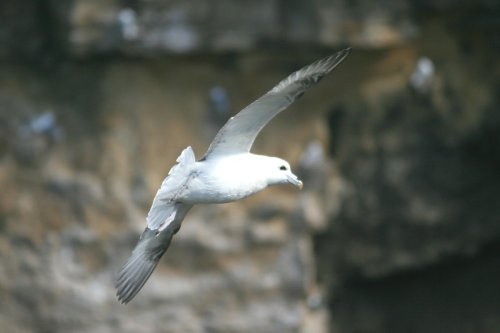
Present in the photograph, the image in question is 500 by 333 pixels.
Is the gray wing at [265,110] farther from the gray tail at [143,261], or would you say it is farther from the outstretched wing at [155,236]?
the gray tail at [143,261]

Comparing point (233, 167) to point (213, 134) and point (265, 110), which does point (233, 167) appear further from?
point (213, 134)

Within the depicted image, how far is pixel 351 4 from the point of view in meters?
5.69

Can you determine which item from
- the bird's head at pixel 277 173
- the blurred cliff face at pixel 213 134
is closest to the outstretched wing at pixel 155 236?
the bird's head at pixel 277 173

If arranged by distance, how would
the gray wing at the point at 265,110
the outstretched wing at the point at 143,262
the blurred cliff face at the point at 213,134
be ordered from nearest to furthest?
the gray wing at the point at 265,110, the outstretched wing at the point at 143,262, the blurred cliff face at the point at 213,134

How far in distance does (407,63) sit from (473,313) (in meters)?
1.69

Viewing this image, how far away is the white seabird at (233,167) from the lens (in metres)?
3.89

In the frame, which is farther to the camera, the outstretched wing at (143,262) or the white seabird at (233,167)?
the outstretched wing at (143,262)

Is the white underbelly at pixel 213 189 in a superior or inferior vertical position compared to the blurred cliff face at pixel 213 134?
inferior

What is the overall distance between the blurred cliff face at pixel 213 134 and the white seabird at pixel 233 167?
1.61 meters

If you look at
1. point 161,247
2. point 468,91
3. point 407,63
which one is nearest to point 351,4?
point 407,63

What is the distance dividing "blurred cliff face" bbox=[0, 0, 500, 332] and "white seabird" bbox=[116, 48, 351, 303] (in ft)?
5.30

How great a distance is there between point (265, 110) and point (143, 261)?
770 millimetres

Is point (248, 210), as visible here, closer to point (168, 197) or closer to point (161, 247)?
point (161, 247)

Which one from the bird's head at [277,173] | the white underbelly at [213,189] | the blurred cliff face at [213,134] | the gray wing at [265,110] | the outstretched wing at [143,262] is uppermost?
the blurred cliff face at [213,134]
